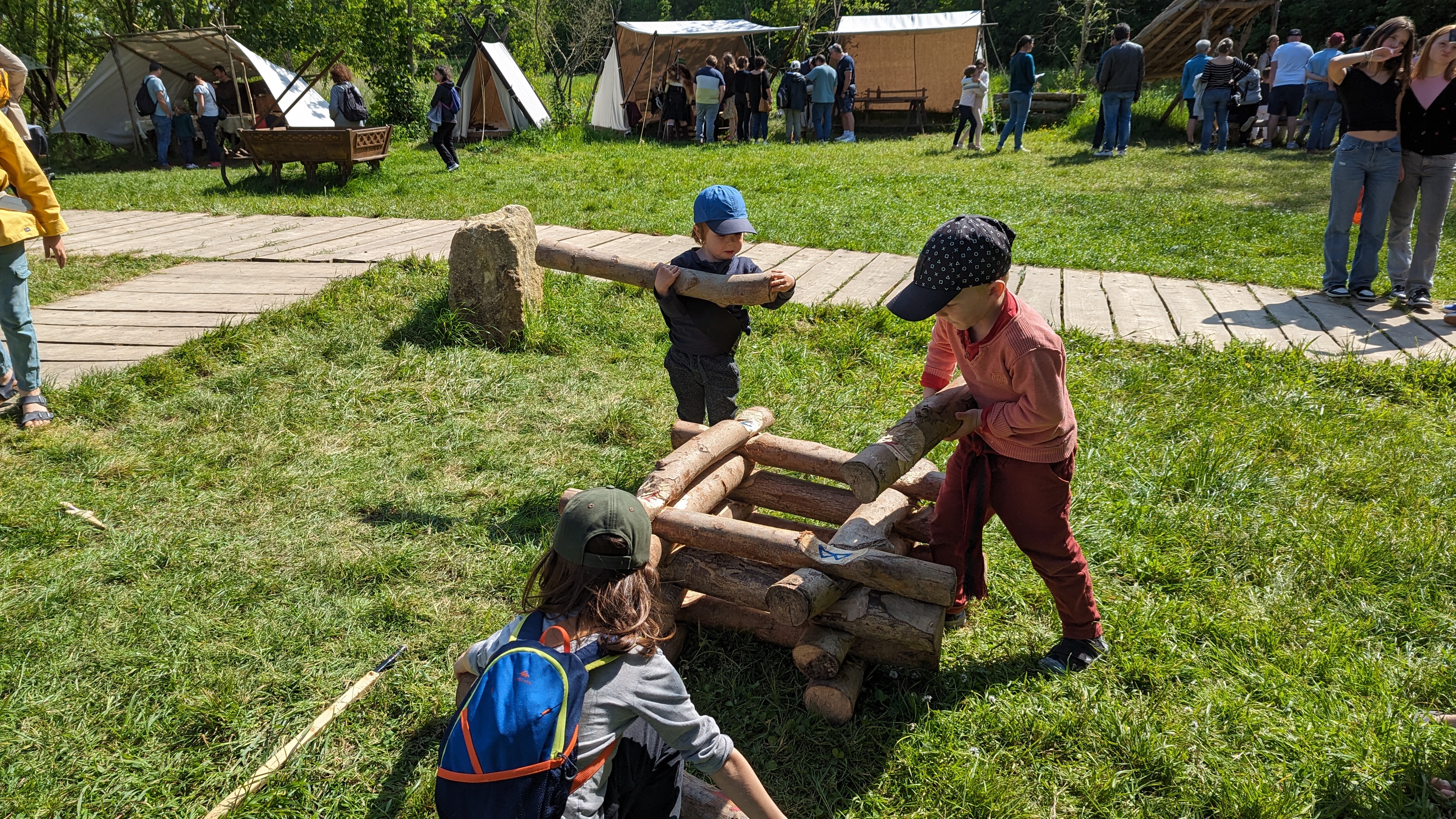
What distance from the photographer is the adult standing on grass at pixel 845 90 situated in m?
18.5

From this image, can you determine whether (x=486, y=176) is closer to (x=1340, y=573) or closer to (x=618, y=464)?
(x=618, y=464)

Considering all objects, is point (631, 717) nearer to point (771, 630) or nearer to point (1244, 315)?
point (771, 630)

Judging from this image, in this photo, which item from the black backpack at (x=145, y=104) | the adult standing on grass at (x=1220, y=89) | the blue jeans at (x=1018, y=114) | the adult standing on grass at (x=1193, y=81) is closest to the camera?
the adult standing on grass at (x=1220, y=89)

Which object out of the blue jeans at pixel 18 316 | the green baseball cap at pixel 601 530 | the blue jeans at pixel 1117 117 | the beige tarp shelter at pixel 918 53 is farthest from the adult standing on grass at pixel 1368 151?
the beige tarp shelter at pixel 918 53

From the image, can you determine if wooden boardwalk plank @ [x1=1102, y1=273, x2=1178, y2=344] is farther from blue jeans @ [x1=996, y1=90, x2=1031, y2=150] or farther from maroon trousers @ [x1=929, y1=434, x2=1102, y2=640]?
blue jeans @ [x1=996, y1=90, x2=1031, y2=150]

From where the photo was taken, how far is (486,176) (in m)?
12.8

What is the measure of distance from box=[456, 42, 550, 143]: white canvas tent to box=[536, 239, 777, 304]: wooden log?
15190 mm

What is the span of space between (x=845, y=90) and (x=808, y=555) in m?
17.9

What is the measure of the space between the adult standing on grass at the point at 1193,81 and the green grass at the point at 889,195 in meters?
0.63

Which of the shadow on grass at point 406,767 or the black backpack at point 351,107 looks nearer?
the shadow on grass at point 406,767

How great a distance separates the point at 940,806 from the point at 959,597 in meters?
0.90

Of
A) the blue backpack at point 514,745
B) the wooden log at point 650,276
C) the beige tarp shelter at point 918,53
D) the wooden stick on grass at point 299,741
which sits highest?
the beige tarp shelter at point 918,53

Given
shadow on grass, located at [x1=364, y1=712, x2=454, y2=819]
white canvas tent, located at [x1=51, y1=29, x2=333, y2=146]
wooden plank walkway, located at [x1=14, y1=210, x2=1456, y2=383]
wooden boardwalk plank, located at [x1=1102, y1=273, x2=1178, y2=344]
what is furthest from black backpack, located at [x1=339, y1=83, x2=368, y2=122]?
shadow on grass, located at [x1=364, y1=712, x2=454, y2=819]

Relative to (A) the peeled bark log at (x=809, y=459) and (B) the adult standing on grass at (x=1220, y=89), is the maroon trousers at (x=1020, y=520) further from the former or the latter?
(B) the adult standing on grass at (x=1220, y=89)
